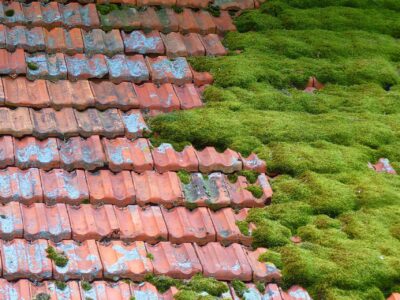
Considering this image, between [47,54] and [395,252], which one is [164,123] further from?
[395,252]

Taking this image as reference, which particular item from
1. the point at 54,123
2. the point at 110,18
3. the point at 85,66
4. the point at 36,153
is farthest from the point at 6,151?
the point at 110,18

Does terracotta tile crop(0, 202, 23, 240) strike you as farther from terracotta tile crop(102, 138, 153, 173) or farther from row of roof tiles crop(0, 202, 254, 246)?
terracotta tile crop(102, 138, 153, 173)

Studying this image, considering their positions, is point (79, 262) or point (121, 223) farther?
point (121, 223)

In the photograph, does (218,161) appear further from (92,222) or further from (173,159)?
(92,222)

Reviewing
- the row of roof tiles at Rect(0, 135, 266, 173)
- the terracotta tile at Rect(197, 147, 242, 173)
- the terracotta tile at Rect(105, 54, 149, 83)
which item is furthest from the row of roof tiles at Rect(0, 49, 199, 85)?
the terracotta tile at Rect(197, 147, 242, 173)

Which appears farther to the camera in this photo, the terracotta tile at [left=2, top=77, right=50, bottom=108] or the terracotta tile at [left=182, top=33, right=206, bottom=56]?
the terracotta tile at [left=182, top=33, right=206, bottom=56]
